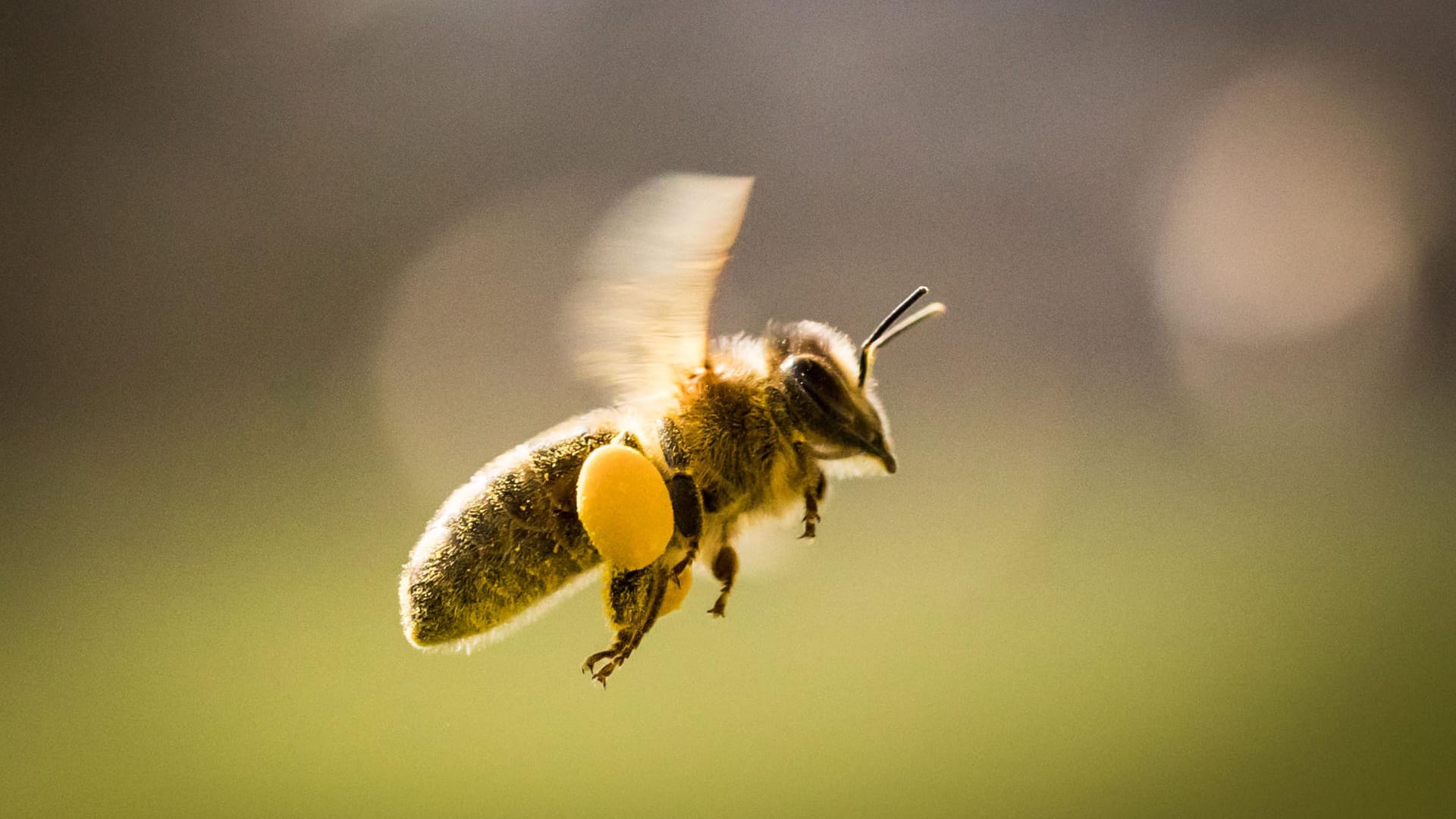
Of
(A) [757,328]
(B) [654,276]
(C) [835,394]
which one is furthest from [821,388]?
(A) [757,328]

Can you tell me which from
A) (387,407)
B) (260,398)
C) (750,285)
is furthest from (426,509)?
(750,285)

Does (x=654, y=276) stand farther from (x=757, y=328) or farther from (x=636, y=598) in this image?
(x=757, y=328)

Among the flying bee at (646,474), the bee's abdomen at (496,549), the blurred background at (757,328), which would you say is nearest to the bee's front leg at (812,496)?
the flying bee at (646,474)

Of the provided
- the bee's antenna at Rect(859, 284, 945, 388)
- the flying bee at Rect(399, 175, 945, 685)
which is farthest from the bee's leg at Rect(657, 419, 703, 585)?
the bee's antenna at Rect(859, 284, 945, 388)

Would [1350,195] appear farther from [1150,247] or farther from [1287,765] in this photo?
[1287,765]

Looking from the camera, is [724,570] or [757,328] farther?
[757,328]

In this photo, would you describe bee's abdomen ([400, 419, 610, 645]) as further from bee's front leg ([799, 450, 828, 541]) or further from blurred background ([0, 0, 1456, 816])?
blurred background ([0, 0, 1456, 816])

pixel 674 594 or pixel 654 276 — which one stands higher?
pixel 654 276

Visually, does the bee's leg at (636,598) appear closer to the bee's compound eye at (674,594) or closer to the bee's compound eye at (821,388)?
the bee's compound eye at (674,594)
